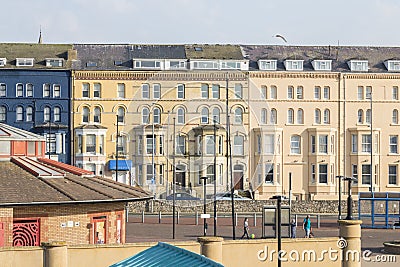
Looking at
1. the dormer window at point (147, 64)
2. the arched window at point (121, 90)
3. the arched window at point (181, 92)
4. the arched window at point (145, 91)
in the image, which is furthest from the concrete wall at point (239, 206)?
the dormer window at point (147, 64)

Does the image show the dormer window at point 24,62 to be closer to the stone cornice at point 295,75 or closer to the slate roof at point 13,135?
the stone cornice at point 295,75

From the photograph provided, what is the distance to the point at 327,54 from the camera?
8894cm

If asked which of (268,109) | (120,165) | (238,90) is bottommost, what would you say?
(120,165)

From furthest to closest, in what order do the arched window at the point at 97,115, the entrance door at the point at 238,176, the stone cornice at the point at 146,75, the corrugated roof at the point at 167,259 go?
the arched window at the point at 97,115 < the stone cornice at the point at 146,75 < the entrance door at the point at 238,176 < the corrugated roof at the point at 167,259

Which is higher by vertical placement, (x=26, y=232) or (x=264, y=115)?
(x=264, y=115)

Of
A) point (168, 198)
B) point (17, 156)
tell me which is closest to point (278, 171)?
point (168, 198)

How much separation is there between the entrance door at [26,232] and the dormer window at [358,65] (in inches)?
2134

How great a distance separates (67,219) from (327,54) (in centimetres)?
5491

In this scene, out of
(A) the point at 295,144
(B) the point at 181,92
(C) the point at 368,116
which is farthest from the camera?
(C) the point at 368,116

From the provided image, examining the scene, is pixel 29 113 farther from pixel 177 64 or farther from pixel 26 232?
pixel 26 232

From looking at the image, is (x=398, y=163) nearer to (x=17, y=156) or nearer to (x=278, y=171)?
(x=278, y=171)

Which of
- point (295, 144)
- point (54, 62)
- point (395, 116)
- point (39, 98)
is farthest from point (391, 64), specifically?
point (39, 98)

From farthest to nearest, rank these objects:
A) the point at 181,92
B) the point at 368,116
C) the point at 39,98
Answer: the point at 368,116 < the point at 181,92 < the point at 39,98

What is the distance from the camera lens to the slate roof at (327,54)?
8719 centimetres
